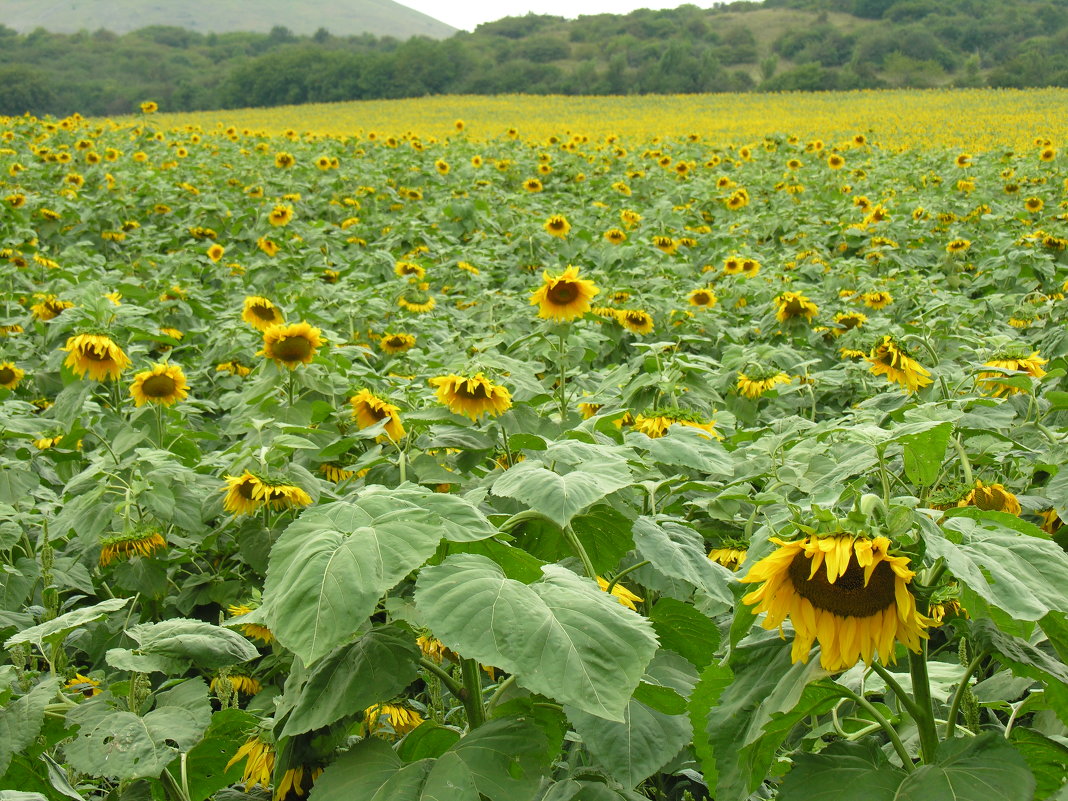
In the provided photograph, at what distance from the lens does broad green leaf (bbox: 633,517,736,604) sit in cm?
164

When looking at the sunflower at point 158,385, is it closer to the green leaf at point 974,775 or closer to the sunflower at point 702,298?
the green leaf at point 974,775

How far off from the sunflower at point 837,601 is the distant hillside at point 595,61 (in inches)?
1464

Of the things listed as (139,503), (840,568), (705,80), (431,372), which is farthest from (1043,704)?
(705,80)

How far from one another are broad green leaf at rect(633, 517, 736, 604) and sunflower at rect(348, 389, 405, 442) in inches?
49.8

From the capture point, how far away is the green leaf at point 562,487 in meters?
1.46

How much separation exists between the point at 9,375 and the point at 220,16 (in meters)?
148

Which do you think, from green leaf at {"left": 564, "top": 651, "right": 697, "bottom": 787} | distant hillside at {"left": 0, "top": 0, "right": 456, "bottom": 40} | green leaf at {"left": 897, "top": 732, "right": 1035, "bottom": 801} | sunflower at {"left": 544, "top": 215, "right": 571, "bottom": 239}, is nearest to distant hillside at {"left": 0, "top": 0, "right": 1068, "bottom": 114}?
sunflower at {"left": 544, "top": 215, "right": 571, "bottom": 239}

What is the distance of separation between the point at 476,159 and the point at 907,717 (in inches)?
455

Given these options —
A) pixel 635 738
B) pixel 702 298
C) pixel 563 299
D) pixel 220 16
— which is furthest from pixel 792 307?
pixel 220 16

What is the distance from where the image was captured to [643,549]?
1.68m

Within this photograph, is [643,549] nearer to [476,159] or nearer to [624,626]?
[624,626]

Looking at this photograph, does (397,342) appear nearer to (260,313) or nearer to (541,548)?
(260,313)

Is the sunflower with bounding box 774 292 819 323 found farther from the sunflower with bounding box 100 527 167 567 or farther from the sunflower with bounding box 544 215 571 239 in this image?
the sunflower with bounding box 100 527 167 567

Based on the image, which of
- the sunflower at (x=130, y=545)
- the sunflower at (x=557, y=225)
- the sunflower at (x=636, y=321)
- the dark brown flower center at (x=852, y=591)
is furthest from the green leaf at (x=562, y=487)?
the sunflower at (x=557, y=225)
